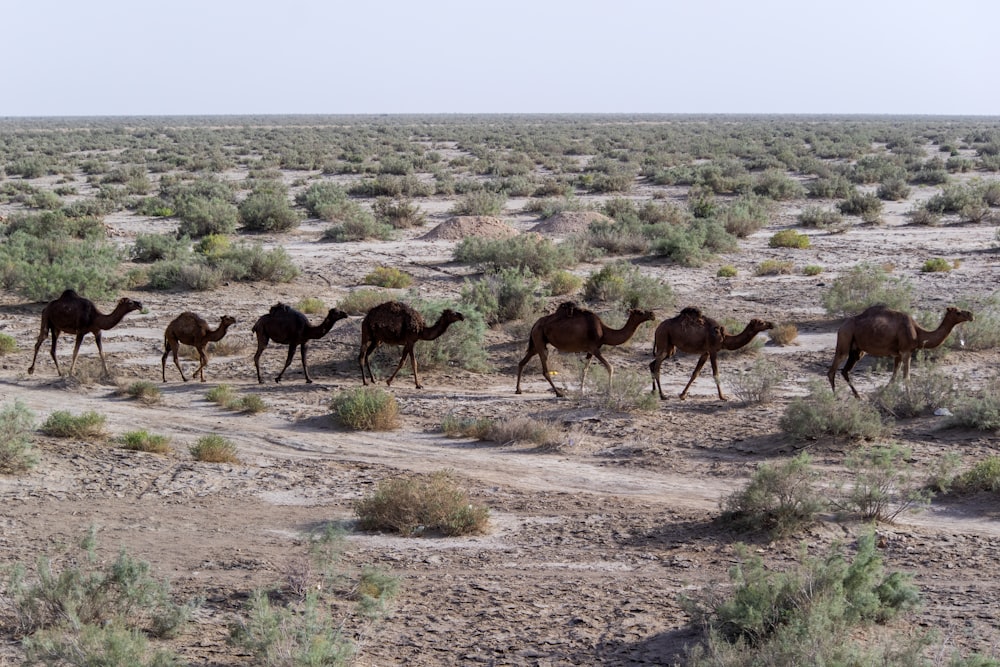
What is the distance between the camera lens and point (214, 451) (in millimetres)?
11156

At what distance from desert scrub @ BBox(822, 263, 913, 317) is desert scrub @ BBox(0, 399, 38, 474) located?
1339 centimetres

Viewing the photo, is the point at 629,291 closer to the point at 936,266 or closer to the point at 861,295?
the point at 861,295

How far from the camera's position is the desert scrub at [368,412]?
12.8 m

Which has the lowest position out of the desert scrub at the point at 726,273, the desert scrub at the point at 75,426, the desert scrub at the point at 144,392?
the desert scrub at the point at 144,392

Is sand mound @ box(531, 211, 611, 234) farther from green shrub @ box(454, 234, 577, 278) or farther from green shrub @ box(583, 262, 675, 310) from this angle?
green shrub @ box(583, 262, 675, 310)

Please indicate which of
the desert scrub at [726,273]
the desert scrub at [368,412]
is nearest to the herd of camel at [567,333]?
the desert scrub at [368,412]

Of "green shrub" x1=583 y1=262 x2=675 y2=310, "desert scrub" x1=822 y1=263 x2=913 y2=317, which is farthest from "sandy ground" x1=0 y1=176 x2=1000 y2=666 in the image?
"green shrub" x1=583 y1=262 x2=675 y2=310

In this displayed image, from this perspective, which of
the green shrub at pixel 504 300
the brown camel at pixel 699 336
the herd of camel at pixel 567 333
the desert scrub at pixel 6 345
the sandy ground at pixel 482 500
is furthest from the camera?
the green shrub at pixel 504 300

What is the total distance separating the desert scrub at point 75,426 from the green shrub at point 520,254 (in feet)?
36.4

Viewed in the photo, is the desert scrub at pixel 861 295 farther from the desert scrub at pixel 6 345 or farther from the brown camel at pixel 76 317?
the desert scrub at pixel 6 345

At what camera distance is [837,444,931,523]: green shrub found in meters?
8.98

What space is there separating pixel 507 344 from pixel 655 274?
22.7 ft

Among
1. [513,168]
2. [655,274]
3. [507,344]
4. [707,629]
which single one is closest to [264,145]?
[513,168]

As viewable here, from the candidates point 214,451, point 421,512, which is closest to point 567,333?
point 214,451
